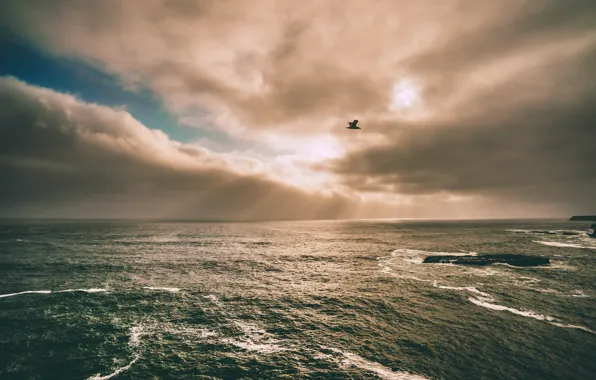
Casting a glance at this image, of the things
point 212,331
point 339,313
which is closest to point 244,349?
point 212,331

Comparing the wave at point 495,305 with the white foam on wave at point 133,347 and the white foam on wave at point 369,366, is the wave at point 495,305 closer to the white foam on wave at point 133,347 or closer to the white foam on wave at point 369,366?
the white foam on wave at point 369,366

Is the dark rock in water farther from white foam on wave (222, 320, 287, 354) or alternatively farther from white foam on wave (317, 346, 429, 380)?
white foam on wave (222, 320, 287, 354)

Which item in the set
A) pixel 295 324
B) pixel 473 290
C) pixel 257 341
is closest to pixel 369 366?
pixel 295 324

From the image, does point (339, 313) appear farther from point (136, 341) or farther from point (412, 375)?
point (136, 341)

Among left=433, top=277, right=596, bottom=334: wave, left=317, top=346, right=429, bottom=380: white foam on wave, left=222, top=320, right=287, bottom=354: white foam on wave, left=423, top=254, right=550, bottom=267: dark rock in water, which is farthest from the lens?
left=423, top=254, right=550, bottom=267: dark rock in water

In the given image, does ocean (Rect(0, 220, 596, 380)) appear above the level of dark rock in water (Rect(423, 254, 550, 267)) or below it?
below

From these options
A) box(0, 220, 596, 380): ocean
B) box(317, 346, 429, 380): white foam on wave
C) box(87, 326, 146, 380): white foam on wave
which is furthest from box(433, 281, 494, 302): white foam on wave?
box(87, 326, 146, 380): white foam on wave

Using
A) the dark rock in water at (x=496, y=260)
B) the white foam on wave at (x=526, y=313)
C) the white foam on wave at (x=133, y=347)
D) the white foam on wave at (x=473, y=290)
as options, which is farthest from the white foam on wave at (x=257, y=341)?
the dark rock in water at (x=496, y=260)
